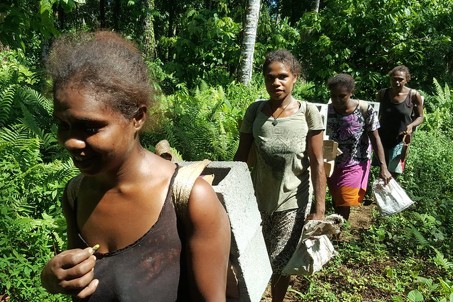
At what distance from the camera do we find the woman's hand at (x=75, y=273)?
1276 millimetres

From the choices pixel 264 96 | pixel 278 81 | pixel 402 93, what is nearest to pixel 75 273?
pixel 278 81

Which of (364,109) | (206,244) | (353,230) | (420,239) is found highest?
(206,244)

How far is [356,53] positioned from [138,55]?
8721 millimetres

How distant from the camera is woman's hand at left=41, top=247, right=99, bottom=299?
1276 mm

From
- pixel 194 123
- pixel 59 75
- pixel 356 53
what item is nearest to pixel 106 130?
pixel 59 75

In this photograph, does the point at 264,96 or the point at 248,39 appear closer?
the point at 248,39

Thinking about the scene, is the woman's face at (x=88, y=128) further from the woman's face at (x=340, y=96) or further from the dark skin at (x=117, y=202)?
the woman's face at (x=340, y=96)

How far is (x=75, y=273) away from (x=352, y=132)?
3535 mm

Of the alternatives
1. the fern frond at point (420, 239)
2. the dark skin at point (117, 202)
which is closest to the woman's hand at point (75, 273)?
the dark skin at point (117, 202)

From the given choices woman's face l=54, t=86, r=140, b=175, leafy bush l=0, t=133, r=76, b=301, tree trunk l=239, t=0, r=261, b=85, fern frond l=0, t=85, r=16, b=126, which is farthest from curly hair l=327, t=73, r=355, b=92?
fern frond l=0, t=85, r=16, b=126

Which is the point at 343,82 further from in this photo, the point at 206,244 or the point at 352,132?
the point at 206,244

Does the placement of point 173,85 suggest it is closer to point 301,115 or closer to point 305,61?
point 305,61

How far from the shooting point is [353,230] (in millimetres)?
5383

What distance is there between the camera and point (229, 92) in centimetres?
782
